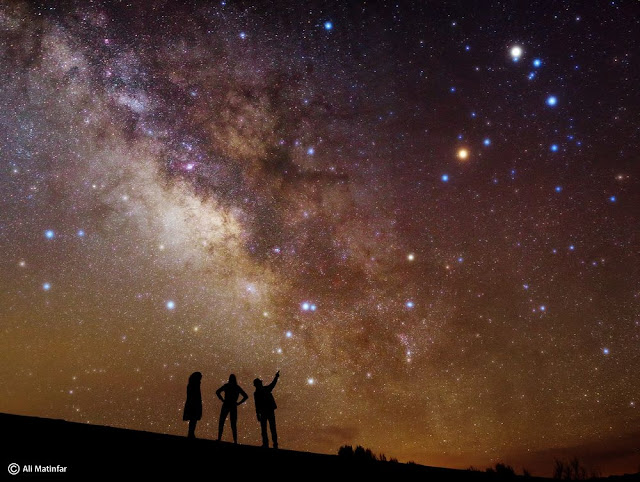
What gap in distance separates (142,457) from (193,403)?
2820 mm

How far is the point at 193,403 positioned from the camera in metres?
7.36

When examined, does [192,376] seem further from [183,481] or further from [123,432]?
[183,481]

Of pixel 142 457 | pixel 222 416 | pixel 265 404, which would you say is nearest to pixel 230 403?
pixel 222 416

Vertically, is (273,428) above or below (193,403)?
below

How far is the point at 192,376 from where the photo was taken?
7.54 meters

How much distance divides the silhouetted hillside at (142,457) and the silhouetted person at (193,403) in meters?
1.94

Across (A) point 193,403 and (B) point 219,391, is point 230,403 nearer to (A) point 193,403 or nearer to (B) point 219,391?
(B) point 219,391

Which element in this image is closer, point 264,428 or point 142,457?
point 142,457

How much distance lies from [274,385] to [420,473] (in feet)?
11.2

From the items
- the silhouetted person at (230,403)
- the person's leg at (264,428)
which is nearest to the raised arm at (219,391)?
the silhouetted person at (230,403)

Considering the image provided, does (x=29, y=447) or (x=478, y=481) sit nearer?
(x=29, y=447)

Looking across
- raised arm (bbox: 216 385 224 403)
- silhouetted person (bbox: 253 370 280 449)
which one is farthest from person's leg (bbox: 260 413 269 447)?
raised arm (bbox: 216 385 224 403)

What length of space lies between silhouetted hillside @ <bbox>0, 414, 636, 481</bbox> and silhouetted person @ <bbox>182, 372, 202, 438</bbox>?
1943 mm

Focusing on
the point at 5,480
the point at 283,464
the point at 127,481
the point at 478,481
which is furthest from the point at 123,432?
Answer: the point at 478,481
